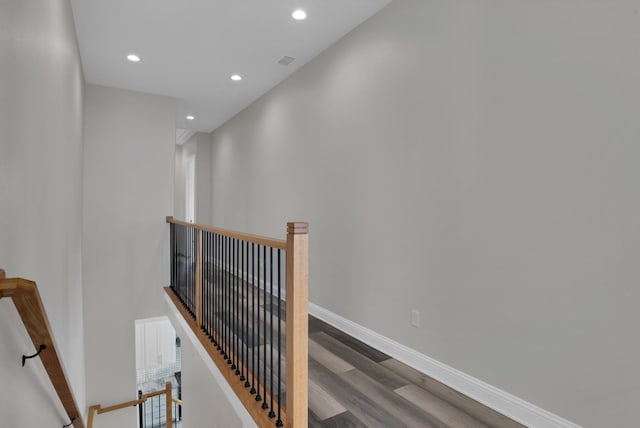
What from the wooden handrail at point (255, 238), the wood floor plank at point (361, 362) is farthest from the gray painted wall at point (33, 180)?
the wood floor plank at point (361, 362)

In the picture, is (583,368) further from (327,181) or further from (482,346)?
(327,181)

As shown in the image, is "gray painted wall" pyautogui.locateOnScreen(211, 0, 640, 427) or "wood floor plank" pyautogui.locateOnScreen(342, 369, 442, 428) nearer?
"gray painted wall" pyautogui.locateOnScreen(211, 0, 640, 427)

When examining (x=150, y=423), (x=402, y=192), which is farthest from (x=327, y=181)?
(x=150, y=423)

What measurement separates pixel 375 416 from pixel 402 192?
1578 millimetres

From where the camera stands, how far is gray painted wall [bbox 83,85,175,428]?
179 inches

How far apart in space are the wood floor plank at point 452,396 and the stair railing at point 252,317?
0.88 metres

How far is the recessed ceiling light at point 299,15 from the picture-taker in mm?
2922

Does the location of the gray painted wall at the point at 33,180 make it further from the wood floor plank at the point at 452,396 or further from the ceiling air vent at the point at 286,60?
the wood floor plank at the point at 452,396

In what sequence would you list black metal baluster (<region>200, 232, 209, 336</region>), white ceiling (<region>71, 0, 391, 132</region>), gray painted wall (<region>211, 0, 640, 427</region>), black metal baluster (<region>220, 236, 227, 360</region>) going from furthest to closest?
black metal baluster (<region>200, 232, 209, 336</region>)
white ceiling (<region>71, 0, 391, 132</region>)
black metal baluster (<region>220, 236, 227, 360</region>)
gray painted wall (<region>211, 0, 640, 427</region>)

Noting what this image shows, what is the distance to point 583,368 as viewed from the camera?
1600 millimetres

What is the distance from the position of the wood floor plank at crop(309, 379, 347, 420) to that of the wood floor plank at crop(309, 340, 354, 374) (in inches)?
10.8

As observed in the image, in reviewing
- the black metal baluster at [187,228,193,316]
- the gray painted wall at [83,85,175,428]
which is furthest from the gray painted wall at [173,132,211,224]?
the black metal baluster at [187,228,193,316]

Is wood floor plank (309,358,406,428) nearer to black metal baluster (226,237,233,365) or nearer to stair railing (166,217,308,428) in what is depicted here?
stair railing (166,217,308,428)

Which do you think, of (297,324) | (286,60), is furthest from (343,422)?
(286,60)
